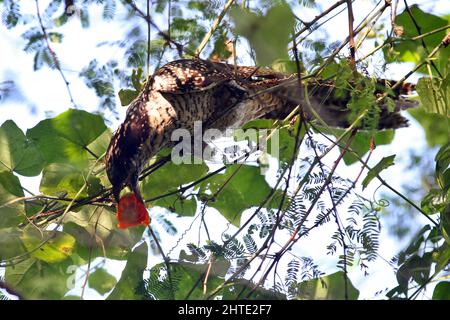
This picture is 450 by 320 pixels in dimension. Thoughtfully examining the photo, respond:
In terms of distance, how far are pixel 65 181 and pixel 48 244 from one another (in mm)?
311

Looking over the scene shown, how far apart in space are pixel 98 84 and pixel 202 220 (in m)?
0.69

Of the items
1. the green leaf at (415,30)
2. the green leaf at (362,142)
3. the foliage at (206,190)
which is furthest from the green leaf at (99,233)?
the green leaf at (415,30)

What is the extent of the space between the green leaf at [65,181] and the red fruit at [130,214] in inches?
5.9

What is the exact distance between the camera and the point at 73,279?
7.93 ft

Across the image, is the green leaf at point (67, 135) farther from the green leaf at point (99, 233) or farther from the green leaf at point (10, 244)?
the green leaf at point (10, 244)

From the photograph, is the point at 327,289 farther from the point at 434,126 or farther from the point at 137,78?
the point at 137,78

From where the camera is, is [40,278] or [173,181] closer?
[40,278]

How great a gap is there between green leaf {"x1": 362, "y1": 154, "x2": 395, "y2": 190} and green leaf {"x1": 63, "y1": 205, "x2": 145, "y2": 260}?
99cm

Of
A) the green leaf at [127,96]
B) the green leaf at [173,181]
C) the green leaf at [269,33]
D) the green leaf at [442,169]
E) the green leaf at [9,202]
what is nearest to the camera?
the green leaf at [269,33]

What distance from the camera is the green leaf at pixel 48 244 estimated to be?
2.34 meters

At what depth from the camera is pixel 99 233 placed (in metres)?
2.65

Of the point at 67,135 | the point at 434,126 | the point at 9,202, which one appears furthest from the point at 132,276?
the point at 434,126
